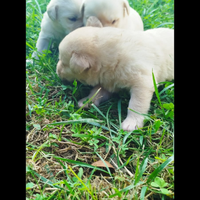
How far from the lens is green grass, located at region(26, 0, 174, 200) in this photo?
1.65m

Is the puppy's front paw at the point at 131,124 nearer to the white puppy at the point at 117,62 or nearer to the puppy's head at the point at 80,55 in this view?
the white puppy at the point at 117,62

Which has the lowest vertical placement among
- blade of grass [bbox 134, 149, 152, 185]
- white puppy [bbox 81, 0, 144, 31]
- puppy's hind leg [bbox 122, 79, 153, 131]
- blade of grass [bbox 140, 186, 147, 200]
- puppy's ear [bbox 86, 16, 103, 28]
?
blade of grass [bbox 140, 186, 147, 200]

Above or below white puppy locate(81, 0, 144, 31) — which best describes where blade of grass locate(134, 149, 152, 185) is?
below

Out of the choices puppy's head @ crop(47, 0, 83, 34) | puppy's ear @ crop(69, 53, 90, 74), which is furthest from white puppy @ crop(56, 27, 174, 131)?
puppy's head @ crop(47, 0, 83, 34)

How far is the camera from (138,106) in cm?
236

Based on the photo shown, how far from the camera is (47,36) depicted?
3.73m

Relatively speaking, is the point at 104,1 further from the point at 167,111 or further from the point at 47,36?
the point at 167,111

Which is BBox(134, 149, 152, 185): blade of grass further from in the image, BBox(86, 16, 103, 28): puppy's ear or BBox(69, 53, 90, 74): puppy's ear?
BBox(86, 16, 103, 28): puppy's ear

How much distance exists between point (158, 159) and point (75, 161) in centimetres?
71

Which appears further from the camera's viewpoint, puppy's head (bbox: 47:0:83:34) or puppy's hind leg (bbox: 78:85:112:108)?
puppy's head (bbox: 47:0:83:34)

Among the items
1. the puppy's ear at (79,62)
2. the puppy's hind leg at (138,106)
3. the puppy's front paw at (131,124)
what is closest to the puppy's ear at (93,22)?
the puppy's ear at (79,62)

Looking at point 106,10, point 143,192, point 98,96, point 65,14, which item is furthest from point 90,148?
point 65,14

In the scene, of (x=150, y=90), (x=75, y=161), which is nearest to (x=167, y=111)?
(x=150, y=90)

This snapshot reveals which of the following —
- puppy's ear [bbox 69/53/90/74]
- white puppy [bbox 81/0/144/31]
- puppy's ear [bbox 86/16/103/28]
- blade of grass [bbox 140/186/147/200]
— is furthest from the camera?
white puppy [bbox 81/0/144/31]
